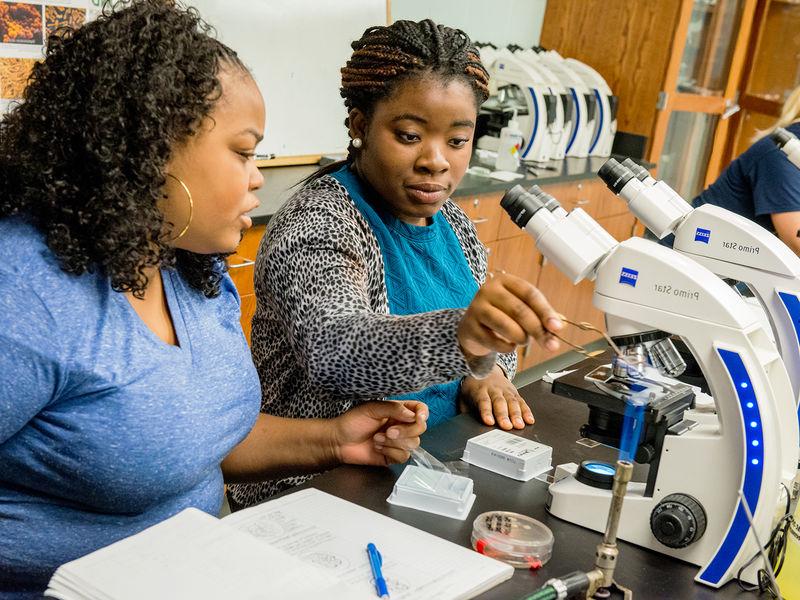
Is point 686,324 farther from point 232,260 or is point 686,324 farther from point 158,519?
point 232,260

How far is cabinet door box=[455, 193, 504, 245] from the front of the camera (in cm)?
344

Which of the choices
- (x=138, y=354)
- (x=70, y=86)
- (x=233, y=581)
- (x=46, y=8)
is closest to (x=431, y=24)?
(x=70, y=86)

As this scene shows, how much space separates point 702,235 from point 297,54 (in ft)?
7.05

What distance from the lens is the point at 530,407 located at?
167 cm

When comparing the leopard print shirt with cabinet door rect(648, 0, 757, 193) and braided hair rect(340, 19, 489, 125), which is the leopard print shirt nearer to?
braided hair rect(340, 19, 489, 125)

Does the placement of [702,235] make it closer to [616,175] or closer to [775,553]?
[616,175]

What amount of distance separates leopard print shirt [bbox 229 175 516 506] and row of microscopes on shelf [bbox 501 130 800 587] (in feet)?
0.60

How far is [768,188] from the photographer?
2684mm

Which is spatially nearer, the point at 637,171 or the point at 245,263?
the point at 637,171

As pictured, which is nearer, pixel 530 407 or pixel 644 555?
pixel 644 555

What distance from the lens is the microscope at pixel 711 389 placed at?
113cm

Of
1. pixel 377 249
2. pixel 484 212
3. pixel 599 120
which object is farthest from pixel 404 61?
pixel 599 120

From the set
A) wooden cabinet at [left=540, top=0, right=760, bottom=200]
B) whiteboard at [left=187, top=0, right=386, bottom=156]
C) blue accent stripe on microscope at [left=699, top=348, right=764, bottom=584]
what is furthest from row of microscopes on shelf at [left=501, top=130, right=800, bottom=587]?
wooden cabinet at [left=540, top=0, right=760, bottom=200]

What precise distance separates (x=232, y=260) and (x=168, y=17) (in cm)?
149
